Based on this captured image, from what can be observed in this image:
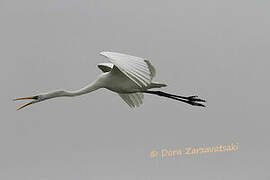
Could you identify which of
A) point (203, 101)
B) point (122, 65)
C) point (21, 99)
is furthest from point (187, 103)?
point (21, 99)

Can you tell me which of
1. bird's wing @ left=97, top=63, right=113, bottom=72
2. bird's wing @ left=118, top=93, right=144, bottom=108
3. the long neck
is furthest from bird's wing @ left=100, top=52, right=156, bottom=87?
bird's wing @ left=118, top=93, right=144, bottom=108

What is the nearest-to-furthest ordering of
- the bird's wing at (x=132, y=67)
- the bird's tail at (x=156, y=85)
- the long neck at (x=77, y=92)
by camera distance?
the bird's wing at (x=132, y=67), the long neck at (x=77, y=92), the bird's tail at (x=156, y=85)

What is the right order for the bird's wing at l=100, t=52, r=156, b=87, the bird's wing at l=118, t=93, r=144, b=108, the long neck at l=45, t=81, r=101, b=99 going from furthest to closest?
1. the bird's wing at l=118, t=93, r=144, b=108
2. the long neck at l=45, t=81, r=101, b=99
3. the bird's wing at l=100, t=52, r=156, b=87

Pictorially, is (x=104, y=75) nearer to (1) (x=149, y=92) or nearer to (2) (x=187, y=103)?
(1) (x=149, y=92)

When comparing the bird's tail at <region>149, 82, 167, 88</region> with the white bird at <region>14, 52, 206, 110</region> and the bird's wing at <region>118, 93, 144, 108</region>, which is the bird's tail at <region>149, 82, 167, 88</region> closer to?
the white bird at <region>14, 52, 206, 110</region>

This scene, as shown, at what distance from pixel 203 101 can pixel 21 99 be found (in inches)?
77.6

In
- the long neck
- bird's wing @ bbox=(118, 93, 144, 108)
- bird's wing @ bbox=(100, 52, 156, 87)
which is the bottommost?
bird's wing @ bbox=(118, 93, 144, 108)

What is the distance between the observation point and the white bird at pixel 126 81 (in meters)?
3.58

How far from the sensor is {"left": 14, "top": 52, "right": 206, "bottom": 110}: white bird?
3.58m

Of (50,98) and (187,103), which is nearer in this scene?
(50,98)

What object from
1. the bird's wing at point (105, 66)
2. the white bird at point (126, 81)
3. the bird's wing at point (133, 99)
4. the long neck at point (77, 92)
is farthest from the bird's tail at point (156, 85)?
the long neck at point (77, 92)

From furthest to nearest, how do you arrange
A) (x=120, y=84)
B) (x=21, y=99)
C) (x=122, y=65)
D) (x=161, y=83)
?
(x=161, y=83)
(x=120, y=84)
(x=21, y=99)
(x=122, y=65)

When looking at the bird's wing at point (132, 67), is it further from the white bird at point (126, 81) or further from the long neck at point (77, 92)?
the long neck at point (77, 92)

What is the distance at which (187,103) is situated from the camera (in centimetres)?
464
